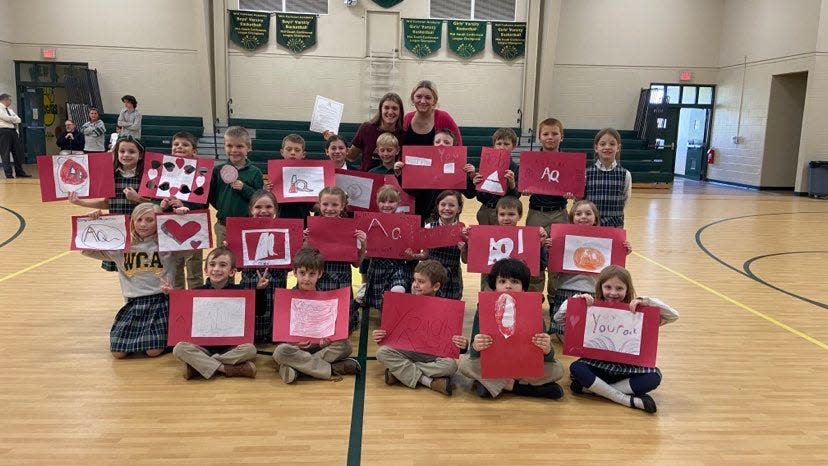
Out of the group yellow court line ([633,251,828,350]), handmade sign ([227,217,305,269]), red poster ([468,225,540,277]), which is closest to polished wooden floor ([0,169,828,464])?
yellow court line ([633,251,828,350])

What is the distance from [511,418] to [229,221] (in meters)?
2.22

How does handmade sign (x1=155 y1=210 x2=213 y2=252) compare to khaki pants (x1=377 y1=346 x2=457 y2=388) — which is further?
handmade sign (x1=155 y1=210 x2=213 y2=252)

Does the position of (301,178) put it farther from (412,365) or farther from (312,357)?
(412,365)

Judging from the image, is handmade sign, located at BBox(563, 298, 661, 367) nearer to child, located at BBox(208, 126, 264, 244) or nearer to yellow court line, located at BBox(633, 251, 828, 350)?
yellow court line, located at BBox(633, 251, 828, 350)

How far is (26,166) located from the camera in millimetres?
15969

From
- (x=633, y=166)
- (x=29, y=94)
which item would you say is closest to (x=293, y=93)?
(x=29, y=94)

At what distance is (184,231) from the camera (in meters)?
4.00

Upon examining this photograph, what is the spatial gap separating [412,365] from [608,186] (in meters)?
2.21

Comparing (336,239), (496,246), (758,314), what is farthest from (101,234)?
(758,314)

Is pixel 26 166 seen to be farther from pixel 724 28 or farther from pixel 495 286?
pixel 724 28

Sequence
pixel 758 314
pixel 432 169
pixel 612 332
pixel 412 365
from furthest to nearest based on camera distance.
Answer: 1. pixel 758 314
2. pixel 432 169
3. pixel 412 365
4. pixel 612 332

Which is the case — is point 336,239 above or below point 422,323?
above

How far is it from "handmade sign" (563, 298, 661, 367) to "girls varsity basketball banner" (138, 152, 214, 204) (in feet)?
8.88

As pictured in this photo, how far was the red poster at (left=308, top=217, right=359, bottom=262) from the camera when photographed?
4121 millimetres
